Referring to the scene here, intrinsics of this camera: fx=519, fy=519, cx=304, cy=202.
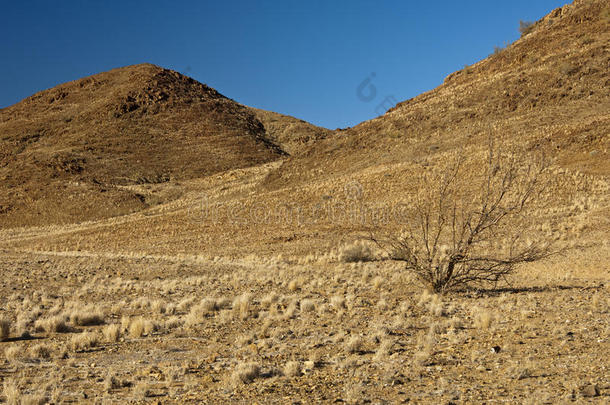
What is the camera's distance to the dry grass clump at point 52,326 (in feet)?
31.7

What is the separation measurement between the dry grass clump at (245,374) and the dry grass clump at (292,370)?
36cm

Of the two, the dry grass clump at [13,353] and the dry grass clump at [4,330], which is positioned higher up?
the dry grass clump at [4,330]

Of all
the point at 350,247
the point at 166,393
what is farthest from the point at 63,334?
the point at 350,247

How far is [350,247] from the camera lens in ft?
70.9

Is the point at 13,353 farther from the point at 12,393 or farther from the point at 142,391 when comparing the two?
the point at 142,391

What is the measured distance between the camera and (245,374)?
640 centimetres

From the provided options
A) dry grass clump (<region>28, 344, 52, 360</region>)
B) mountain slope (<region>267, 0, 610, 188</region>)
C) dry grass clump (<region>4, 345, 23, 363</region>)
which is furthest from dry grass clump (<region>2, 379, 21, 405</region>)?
mountain slope (<region>267, 0, 610, 188</region>)

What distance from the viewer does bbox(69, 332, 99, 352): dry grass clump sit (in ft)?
27.5

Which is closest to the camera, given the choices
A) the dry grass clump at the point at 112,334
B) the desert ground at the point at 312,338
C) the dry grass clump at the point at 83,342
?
the desert ground at the point at 312,338

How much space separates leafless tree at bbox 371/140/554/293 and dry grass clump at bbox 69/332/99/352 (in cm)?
664

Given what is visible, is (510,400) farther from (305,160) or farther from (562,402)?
(305,160)

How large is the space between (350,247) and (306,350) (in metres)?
13.8

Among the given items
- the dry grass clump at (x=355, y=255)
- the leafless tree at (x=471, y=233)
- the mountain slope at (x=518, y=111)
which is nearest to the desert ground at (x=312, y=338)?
the leafless tree at (x=471, y=233)

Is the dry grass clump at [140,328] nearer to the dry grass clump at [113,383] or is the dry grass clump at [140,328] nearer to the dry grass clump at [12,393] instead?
the dry grass clump at [113,383]
